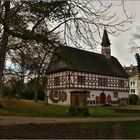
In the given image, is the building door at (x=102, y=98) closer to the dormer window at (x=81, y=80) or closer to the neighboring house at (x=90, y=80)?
the neighboring house at (x=90, y=80)

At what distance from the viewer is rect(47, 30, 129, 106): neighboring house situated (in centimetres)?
5338

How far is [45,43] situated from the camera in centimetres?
1292

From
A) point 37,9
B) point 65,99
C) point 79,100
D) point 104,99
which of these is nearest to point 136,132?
point 37,9

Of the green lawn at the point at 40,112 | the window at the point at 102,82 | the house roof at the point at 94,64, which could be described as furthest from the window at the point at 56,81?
the green lawn at the point at 40,112

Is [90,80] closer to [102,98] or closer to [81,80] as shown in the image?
[81,80]

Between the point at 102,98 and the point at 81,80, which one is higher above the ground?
the point at 81,80

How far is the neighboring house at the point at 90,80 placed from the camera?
2101 inches

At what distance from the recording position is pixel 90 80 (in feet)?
184

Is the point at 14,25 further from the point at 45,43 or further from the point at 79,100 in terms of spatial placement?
the point at 79,100

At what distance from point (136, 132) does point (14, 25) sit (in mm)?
7404

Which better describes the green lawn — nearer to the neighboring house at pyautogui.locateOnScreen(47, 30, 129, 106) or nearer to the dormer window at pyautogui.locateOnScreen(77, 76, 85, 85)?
the neighboring house at pyautogui.locateOnScreen(47, 30, 129, 106)

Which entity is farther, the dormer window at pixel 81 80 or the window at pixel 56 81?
the window at pixel 56 81

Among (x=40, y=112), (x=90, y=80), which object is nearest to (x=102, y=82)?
(x=90, y=80)

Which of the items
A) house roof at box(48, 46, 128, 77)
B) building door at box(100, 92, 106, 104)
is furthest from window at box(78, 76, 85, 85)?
building door at box(100, 92, 106, 104)
